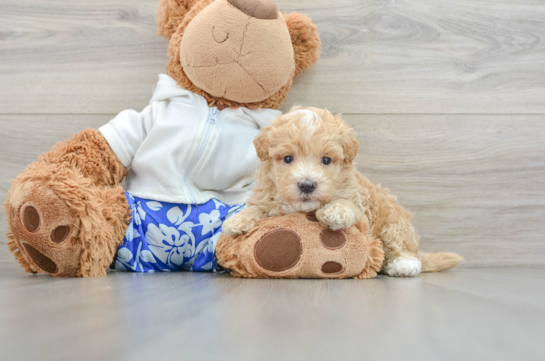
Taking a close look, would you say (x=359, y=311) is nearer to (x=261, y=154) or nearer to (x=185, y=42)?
(x=261, y=154)

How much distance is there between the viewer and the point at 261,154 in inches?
34.5

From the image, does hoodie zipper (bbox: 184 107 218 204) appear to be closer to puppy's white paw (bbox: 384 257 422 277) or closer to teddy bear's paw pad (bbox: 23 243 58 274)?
teddy bear's paw pad (bbox: 23 243 58 274)

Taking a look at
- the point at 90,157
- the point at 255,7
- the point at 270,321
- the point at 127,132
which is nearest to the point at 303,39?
the point at 255,7

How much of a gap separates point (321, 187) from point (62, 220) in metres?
0.52

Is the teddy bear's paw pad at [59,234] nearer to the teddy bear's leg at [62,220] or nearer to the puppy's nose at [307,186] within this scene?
the teddy bear's leg at [62,220]

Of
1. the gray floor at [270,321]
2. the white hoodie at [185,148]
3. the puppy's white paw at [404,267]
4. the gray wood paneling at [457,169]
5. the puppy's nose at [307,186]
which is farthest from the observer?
the gray wood paneling at [457,169]

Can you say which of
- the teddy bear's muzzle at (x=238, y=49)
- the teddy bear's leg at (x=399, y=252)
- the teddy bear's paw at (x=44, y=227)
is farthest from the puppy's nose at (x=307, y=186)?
the teddy bear's paw at (x=44, y=227)

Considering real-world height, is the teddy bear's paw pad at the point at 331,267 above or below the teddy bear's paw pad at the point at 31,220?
below

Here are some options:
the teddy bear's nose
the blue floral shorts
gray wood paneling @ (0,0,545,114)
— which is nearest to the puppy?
the blue floral shorts

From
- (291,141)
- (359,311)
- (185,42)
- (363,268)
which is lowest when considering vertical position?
(363,268)

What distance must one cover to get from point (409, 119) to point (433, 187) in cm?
21

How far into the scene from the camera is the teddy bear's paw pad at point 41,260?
87cm

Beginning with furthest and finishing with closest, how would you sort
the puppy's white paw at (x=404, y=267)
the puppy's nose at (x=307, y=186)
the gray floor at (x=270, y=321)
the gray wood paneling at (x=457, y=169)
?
the gray wood paneling at (x=457, y=169) → the puppy's white paw at (x=404, y=267) → the puppy's nose at (x=307, y=186) → the gray floor at (x=270, y=321)

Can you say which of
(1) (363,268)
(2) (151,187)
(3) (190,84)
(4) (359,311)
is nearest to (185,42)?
(3) (190,84)
